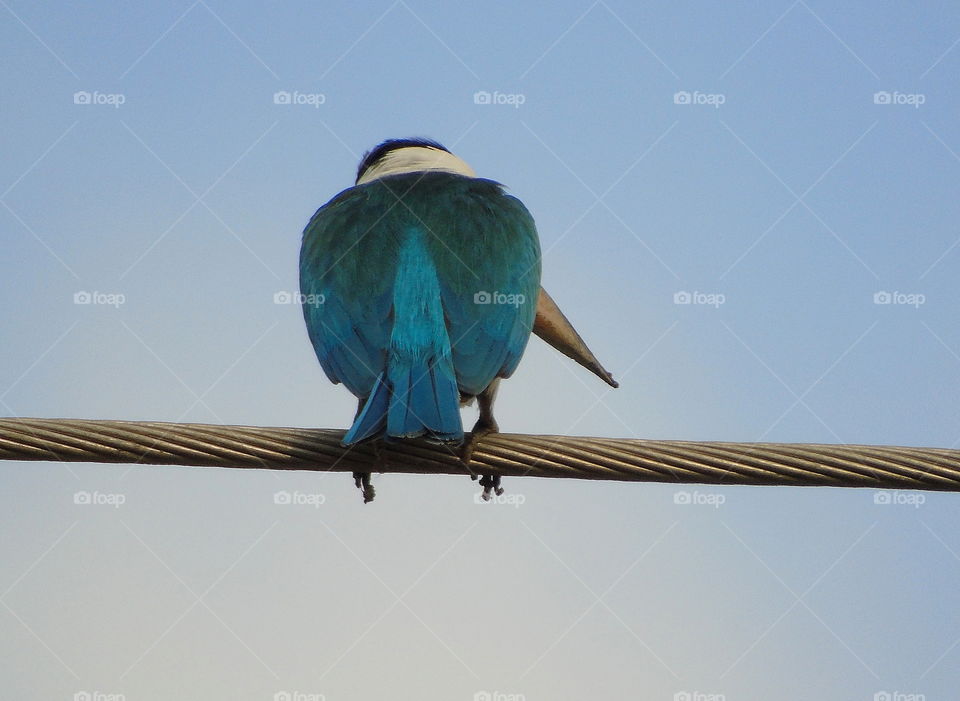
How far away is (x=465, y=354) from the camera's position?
13.9 feet

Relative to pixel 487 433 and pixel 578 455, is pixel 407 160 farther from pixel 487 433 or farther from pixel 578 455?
pixel 578 455

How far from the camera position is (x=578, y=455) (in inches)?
131

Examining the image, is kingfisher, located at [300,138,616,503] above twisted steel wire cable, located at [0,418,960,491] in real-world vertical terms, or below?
above

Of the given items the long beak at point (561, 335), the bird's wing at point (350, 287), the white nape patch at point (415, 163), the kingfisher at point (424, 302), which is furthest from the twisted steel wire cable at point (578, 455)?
the white nape patch at point (415, 163)

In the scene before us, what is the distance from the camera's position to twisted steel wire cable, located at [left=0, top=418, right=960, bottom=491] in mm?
3219

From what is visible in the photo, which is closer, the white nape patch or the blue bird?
the blue bird

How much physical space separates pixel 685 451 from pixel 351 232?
2062 mm

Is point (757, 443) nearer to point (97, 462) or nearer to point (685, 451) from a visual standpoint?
point (685, 451)

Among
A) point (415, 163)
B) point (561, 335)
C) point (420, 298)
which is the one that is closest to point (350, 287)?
point (420, 298)

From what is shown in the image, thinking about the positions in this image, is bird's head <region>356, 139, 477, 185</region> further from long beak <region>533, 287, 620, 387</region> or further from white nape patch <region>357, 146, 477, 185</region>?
long beak <region>533, 287, 620, 387</region>

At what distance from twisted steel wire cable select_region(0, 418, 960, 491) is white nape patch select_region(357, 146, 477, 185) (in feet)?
10.2
